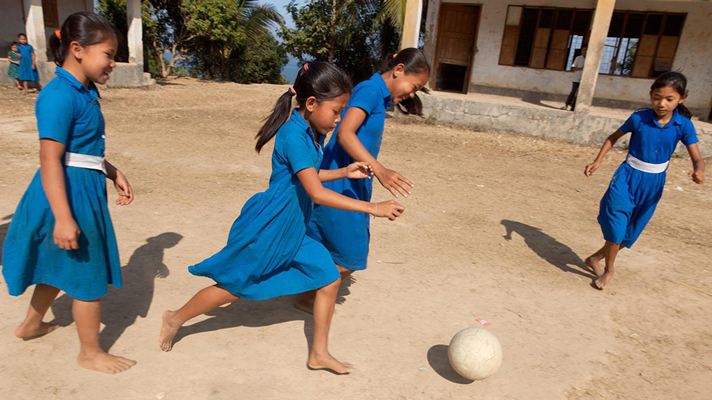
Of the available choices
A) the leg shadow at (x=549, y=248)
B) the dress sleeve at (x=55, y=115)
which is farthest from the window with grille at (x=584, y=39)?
the dress sleeve at (x=55, y=115)

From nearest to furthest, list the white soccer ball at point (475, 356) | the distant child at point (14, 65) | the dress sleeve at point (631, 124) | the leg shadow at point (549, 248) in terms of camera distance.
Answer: the white soccer ball at point (475, 356)
the dress sleeve at point (631, 124)
the leg shadow at point (549, 248)
the distant child at point (14, 65)

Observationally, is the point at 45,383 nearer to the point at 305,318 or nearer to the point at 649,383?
the point at 305,318

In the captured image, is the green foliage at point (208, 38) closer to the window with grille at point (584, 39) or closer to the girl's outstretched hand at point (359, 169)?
the window with grille at point (584, 39)

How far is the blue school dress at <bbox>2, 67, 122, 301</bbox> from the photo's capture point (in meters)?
2.13

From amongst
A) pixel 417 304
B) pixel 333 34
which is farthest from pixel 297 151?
pixel 333 34

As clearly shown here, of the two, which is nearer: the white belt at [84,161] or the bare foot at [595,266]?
the white belt at [84,161]

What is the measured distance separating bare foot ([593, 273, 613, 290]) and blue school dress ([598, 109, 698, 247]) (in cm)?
29

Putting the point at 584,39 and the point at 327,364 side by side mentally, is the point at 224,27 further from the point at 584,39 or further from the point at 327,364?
the point at 327,364

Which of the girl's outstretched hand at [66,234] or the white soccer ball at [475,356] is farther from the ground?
the girl's outstretched hand at [66,234]

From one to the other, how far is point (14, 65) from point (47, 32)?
499cm

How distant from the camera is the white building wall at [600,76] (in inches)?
441

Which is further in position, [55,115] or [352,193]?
[352,193]

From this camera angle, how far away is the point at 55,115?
1979 millimetres

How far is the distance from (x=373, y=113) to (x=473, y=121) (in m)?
8.66
